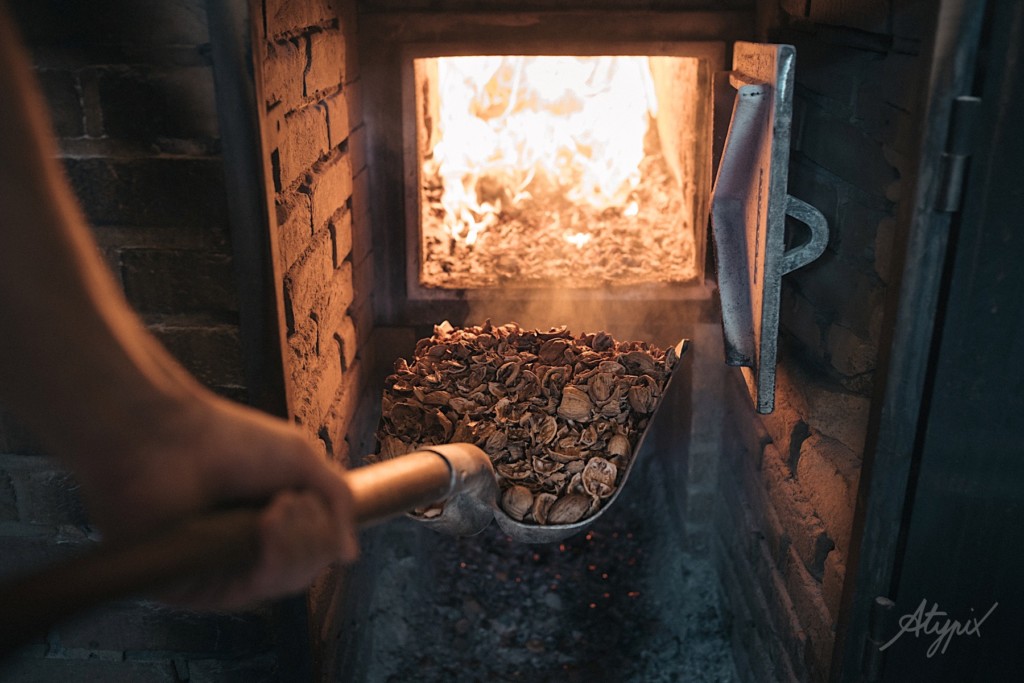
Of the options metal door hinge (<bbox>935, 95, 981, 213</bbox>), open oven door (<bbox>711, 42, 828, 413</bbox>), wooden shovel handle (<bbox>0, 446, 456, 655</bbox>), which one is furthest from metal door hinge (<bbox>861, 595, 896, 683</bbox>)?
wooden shovel handle (<bbox>0, 446, 456, 655</bbox>)

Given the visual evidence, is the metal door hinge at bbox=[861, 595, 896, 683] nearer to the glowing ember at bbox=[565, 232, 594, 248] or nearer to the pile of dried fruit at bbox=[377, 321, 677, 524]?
the pile of dried fruit at bbox=[377, 321, 677, 524]

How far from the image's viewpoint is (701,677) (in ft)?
7.73

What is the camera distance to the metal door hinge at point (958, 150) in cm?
114

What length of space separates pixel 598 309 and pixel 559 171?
0.64 metres

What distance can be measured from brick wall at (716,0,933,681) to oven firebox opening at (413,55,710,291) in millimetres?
545

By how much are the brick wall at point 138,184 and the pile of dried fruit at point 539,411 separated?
0.47m

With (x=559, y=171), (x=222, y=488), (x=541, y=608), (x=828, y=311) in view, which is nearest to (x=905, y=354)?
(x=828, y=311)

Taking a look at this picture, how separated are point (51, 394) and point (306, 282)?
41.3 inches

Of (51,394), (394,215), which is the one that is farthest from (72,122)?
(394,215)

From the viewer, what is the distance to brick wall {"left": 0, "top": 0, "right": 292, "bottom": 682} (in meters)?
1.24

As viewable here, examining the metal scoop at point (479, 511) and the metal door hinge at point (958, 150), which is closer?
the metal door hinge at point (958, 150)

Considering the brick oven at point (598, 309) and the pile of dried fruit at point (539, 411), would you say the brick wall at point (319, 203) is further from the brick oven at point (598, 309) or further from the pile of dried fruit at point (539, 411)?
the pile of dried fruit at point (539, 411)

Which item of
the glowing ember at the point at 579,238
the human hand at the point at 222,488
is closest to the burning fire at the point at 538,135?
the glowing ember at the point at 579,238

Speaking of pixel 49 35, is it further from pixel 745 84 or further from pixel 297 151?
pixel 745 84
